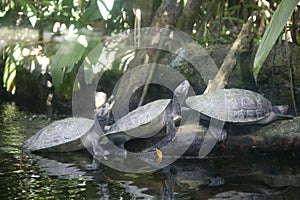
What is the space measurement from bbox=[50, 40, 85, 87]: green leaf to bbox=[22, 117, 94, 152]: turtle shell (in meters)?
0.98

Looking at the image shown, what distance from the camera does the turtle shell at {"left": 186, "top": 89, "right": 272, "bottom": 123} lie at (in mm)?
3846

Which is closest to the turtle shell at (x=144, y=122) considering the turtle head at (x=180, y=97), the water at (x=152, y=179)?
the turtle head at (x=180, y=97)

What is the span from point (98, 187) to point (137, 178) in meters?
0.31

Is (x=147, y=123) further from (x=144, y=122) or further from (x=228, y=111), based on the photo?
(x=228, y=111)

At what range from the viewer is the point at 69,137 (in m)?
4.00

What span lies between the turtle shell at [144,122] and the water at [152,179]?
13.9 inches

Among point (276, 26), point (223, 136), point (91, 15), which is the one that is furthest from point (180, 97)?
point (276, 26)

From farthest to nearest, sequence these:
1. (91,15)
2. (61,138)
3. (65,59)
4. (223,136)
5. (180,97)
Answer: (91,15)
(65,59)
(180,97)
(61,138)
(223,136)

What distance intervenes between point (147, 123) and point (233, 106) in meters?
0.65

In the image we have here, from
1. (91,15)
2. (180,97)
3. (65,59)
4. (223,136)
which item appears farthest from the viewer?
(91,15)

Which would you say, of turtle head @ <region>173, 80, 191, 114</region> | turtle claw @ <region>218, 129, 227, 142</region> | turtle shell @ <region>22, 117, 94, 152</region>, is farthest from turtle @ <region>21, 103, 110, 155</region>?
turtle claw @ <region>218, 129, 227, 142</region>

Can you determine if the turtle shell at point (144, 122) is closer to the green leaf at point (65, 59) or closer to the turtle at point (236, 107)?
the turtle at point (236, 107)

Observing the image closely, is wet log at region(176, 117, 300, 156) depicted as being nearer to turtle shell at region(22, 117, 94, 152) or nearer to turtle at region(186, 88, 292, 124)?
turtle at region(186, 88, 292, 124)

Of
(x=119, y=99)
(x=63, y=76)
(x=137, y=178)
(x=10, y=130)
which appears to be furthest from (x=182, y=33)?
(x=137, y=178)
